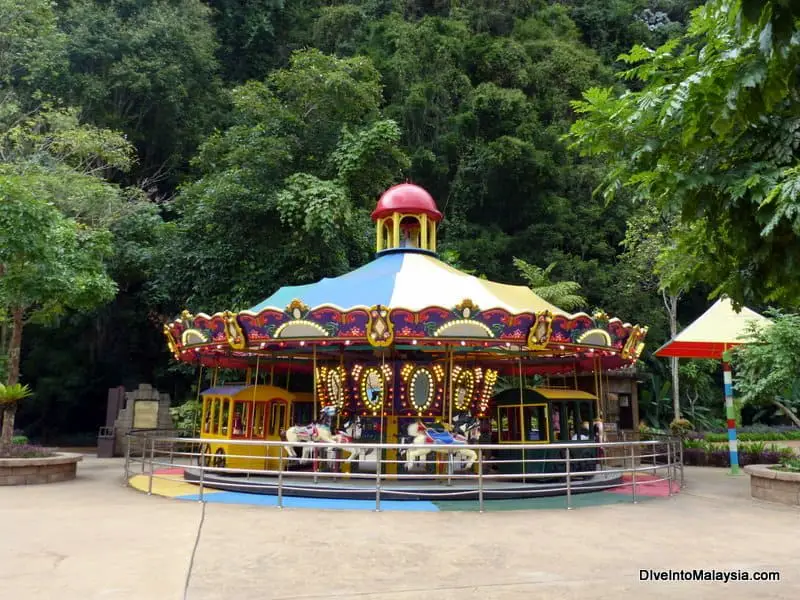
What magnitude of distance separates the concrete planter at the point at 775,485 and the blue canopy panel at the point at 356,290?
22.8 feet

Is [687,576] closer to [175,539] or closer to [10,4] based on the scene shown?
[175,539]

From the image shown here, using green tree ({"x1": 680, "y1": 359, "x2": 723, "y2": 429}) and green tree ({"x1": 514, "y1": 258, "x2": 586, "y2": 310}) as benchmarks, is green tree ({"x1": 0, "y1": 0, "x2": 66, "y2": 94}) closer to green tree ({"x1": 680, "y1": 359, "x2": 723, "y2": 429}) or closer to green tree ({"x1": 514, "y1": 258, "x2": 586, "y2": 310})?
green tree ({"x1": 514, "y1": 258, "x2": 586, "y2": 310})

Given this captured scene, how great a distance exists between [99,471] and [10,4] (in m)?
19.2

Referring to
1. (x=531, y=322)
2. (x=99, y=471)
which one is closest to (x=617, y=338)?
(x=531, y=322)

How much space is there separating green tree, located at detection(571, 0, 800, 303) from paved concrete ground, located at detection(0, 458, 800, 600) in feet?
8.63

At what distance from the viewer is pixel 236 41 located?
112ft

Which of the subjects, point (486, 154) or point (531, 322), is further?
point (486, 154)

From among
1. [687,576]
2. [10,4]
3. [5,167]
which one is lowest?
[687,576]

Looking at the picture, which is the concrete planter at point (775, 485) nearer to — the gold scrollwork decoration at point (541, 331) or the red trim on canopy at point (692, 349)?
the gold scrollwork decoration at point (541, 331)

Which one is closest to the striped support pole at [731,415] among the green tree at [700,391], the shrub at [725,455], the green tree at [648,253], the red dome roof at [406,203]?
the shrub at [725,455]

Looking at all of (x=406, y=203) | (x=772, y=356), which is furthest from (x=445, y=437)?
(x=772, y=356)

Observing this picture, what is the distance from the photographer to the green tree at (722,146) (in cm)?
331

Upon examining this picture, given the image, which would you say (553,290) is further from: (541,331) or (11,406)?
(11,406)

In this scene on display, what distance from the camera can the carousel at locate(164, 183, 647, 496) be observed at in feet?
37.9
